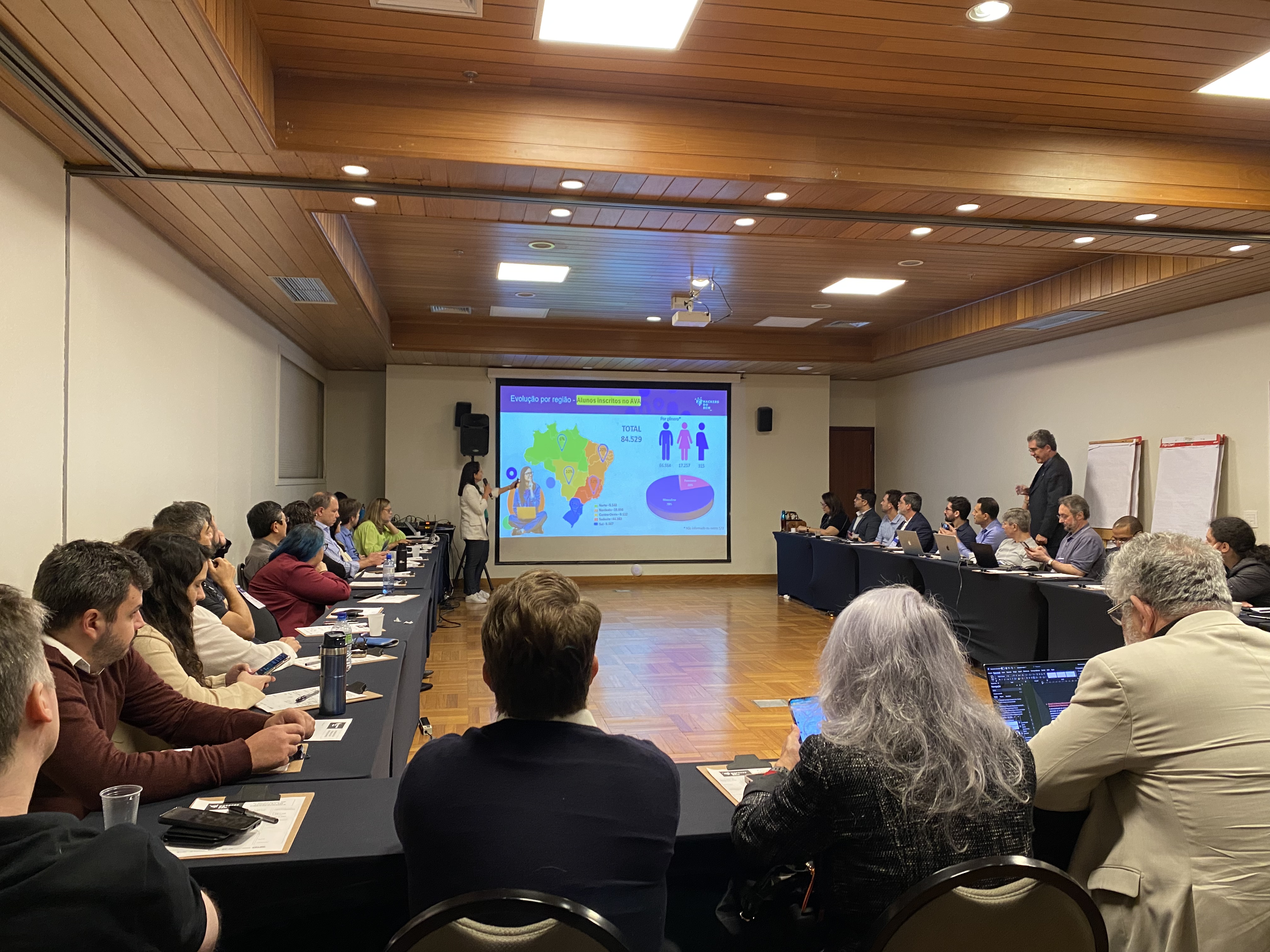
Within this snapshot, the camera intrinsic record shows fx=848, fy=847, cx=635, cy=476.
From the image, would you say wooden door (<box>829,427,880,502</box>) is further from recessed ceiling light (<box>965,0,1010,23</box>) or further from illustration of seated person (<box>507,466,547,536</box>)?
recessed ceiling light (<box>965,0,1010,23</box>)

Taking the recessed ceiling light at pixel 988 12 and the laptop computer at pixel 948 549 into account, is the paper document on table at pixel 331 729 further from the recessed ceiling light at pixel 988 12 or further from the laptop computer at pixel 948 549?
the laptop computer at pixel 948 549

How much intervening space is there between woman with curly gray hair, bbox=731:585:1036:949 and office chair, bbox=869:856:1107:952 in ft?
0.36

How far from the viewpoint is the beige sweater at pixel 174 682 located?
7.54ft

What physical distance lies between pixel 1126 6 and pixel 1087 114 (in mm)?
983

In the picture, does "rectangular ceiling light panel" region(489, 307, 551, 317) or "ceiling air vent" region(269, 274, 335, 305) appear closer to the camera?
"ceiling air vent" region(269, 274, 335, 305)

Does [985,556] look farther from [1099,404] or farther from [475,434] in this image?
[475,434]

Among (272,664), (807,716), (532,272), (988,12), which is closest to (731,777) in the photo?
(807,716)

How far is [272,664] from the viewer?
3.01 metres

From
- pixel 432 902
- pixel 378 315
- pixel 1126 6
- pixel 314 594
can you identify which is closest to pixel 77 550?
pixel 432 902

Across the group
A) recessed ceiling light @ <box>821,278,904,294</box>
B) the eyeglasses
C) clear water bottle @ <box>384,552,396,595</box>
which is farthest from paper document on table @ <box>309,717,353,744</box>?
recessed ceiling light @ <box>821,278,904,294</box>

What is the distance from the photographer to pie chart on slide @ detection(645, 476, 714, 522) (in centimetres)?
1103

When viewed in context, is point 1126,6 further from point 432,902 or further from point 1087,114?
point 432,902

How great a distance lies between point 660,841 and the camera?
4.42 ft

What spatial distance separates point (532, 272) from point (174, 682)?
16.3ft
